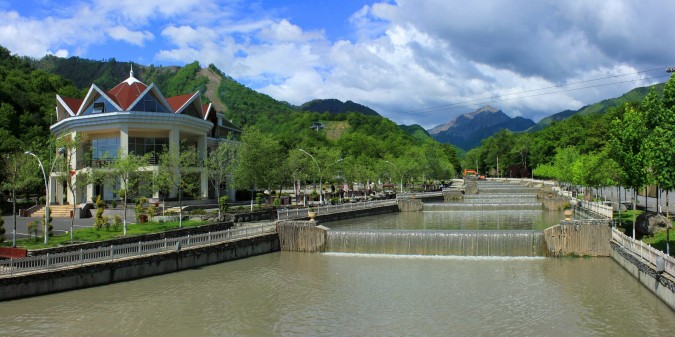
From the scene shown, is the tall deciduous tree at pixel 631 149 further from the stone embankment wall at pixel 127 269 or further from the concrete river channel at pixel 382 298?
the stone embankment wall at pixel 127 269

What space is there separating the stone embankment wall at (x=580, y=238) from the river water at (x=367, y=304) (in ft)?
2.26

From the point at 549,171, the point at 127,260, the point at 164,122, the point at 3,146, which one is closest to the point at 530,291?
the point at 127,260

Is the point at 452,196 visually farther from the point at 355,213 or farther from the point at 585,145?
the point at 585,145

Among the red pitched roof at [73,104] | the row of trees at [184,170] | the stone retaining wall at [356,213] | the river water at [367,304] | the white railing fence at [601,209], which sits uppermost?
the red pitched roof at [73,104]

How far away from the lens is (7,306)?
1884 centimetres

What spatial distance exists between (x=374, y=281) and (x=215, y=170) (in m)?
30.2

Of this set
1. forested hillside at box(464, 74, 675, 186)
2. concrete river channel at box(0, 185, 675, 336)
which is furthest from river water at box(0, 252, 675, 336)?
forested hillside at box(464, 74, 675, 186)

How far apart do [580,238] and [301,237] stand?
631 inches

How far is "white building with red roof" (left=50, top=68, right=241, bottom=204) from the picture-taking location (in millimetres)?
51125

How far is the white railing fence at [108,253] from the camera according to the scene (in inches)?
791

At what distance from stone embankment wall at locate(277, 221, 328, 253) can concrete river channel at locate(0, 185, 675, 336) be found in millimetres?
1061

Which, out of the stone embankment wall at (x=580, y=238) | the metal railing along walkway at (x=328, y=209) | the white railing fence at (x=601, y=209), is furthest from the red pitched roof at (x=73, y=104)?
the white railing fence at (x=601, y=209)

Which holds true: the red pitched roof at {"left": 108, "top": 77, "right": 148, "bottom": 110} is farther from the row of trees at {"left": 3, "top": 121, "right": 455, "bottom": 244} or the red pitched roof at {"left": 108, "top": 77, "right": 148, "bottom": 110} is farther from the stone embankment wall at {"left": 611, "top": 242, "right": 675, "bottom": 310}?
the stone embankment wall at {"left": 611, "top": 242, "right": 675, "bottom": 310}

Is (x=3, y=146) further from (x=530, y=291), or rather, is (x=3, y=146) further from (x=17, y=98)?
(x=530, y=291)
